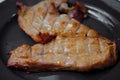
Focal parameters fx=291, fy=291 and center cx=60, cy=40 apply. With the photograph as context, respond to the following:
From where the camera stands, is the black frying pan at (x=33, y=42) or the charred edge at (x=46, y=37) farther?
the charred edge at (x=46, y=37)

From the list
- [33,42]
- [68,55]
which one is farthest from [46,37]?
[68,55]

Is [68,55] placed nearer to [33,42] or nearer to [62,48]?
[62,48]

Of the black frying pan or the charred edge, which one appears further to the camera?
the charred edge

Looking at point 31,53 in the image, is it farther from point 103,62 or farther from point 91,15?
point 91,15

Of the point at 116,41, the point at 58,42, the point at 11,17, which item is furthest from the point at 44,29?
the point at 116,41
